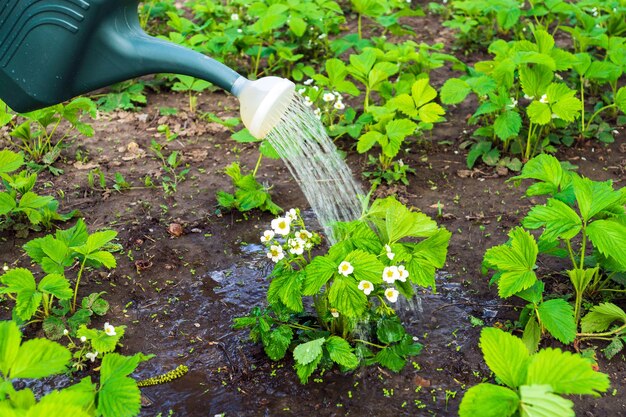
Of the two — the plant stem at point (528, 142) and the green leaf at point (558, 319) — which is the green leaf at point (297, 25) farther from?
the green leaf at point (558, 319)

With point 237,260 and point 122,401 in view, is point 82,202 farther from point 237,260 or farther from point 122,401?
point 122,401

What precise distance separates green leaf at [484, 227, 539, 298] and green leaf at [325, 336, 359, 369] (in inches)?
20.9

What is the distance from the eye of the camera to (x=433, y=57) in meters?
3.95

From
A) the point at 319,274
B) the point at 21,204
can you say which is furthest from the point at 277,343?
the point at 21,204

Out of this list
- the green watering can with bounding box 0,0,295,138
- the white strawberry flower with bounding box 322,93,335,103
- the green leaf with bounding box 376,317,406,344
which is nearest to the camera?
the green watering can with bounding box 0,0,295,138

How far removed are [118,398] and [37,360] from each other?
8.7 inches

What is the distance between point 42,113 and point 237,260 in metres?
1.20

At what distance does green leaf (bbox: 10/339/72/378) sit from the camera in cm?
171

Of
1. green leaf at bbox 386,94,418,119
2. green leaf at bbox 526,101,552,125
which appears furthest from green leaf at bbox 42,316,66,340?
green leaf at bbox 526,101,552,125

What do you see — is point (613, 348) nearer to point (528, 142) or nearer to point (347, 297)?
point (347, 297)

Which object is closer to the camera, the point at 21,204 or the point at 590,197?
the point at 590,197

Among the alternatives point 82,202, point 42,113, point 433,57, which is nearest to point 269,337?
point 82,202

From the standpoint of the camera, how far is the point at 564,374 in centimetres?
167

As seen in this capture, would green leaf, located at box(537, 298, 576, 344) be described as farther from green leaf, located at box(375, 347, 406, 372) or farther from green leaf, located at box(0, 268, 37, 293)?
green leaf, located at box(0, 268, 37, 293)
